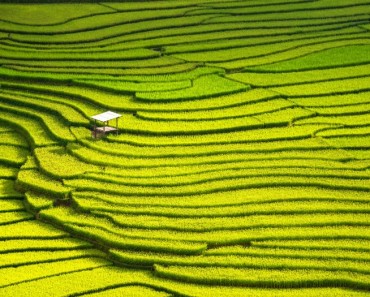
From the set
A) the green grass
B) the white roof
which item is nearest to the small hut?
the white roof

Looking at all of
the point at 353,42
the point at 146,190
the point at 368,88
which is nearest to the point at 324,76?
the point at 368,88

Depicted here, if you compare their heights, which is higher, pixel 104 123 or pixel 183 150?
pixel 104 123

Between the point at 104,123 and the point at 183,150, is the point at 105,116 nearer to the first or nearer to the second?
the point at 104,123

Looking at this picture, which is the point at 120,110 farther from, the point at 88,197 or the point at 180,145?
the point at 88,197

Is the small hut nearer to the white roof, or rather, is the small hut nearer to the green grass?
the white roof

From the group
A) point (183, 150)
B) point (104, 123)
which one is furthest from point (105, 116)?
point (183, 150)
